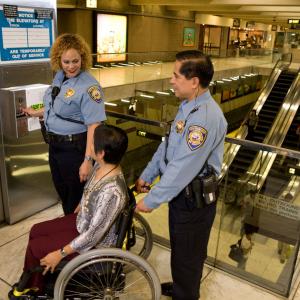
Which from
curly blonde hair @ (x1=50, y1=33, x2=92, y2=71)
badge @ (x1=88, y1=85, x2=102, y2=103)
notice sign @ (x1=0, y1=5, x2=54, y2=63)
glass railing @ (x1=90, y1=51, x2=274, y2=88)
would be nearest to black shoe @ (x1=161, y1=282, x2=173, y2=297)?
badge @ (x1=88, y1=85, x2=102, y2=103)

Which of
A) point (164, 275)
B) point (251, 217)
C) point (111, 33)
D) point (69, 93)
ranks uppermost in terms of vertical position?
point (111, 33)

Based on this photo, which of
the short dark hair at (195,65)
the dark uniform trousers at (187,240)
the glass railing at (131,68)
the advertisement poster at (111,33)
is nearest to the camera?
the short dark hair at (195,65)

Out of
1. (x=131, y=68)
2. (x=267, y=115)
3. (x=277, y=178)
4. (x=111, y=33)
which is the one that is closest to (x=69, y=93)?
(x=277, y=178)

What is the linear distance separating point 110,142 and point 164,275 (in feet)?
4.00

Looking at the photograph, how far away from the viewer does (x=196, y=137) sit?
58.9 inches

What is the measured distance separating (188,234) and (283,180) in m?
3.77

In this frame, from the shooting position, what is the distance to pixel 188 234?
1.74 metres

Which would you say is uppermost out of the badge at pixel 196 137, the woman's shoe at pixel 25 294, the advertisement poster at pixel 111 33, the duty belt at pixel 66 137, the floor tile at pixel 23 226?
the advertisement poster at pixel 111 33

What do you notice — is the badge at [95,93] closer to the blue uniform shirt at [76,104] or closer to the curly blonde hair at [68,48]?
the blue uniform shirt at [76,104]

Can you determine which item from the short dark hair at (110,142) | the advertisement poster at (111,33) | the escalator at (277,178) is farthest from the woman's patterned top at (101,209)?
the advertisement poster at (111,33)

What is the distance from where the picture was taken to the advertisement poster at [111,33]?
11438 millimetres

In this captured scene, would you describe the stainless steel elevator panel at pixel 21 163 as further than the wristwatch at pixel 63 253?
Yes

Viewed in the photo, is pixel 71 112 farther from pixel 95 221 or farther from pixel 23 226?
pixel 23 226

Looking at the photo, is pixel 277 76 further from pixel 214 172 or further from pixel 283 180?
pixel 214 172
